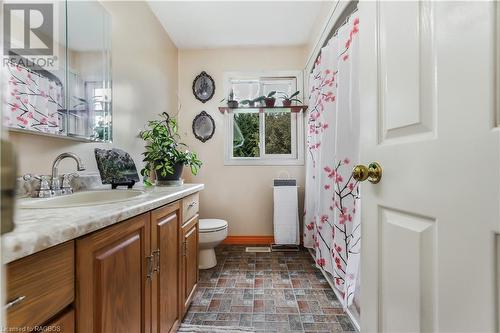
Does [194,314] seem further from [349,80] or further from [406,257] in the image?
[349,80]

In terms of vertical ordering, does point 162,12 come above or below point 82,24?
above

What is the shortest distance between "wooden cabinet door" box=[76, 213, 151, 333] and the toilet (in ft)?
3.86

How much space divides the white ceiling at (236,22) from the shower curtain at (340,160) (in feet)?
2.31

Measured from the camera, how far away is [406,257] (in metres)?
0.64

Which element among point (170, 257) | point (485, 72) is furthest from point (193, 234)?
point (485, 72)

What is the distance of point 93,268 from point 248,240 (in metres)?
2.35

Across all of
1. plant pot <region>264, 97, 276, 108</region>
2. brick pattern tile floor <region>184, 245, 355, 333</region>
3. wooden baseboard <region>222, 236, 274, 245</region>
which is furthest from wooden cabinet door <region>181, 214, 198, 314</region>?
plant pot <region>264, 97, 276, 108</region>

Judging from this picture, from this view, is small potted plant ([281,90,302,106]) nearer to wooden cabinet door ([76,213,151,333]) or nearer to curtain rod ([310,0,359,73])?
curtain rod ([310,0,359,73])

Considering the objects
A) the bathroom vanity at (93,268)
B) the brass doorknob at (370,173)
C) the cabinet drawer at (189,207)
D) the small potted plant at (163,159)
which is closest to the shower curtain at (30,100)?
the bathroom vanity at (93,268)

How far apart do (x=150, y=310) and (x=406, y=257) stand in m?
0.94

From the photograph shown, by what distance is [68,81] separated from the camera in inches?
48.1

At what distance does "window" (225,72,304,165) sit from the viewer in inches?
116

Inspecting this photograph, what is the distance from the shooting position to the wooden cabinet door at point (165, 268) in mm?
1032

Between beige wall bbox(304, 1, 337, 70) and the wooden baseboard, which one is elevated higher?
beige wall bbox(304, 1, 337, 70)
